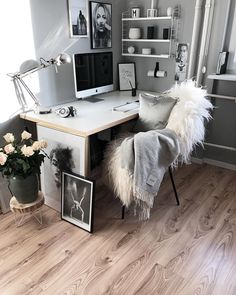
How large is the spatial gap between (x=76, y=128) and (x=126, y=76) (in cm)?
145

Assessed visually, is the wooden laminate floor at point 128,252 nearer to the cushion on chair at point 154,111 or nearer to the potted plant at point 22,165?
the potted plant at point 22,165

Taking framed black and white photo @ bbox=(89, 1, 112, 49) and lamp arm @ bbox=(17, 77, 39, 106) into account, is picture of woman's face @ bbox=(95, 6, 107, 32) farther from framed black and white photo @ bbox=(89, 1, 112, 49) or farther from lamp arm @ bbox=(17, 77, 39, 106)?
lamp arm @ bbox=(17, 77, 39, 106)

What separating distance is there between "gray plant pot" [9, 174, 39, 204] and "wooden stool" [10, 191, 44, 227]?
3cm

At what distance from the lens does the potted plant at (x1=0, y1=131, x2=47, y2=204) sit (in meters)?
1.77

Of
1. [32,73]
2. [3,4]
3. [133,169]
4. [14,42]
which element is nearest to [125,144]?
[133,169]

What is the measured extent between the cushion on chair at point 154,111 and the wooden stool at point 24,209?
0.99 m

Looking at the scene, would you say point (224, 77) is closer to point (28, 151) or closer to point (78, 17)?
point (78, 17)

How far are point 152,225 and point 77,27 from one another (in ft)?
6.06

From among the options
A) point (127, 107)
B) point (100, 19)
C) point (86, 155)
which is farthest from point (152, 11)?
point (86, 155)

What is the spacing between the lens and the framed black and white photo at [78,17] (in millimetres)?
2316

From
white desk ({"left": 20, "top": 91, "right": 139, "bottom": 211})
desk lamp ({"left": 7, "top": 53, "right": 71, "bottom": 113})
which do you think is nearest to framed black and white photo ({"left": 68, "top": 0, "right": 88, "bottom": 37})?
desk lamp ({"left": 7, "top": 53, "right": 71, "bottom": 113})

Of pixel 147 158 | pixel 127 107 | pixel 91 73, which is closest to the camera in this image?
pixel 147 158

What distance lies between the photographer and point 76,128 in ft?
5.84

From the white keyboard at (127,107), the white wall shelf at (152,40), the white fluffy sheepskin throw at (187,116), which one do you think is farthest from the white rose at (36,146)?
the white wall shelf at (152,40)
